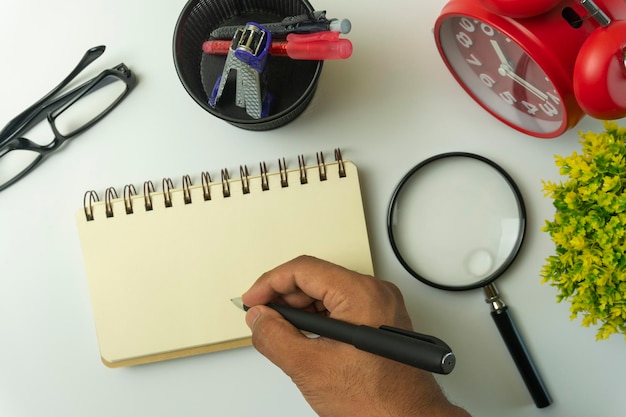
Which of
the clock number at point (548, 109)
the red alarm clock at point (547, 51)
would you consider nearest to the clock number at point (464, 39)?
the red alarm clock at point (547, 51)

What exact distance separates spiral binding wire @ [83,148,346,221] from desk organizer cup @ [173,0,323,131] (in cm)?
8

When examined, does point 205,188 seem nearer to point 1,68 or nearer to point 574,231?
point 1,68

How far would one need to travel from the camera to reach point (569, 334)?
0.87 meters

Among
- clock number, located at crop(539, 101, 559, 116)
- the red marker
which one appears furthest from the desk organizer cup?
clock number, located at crop(539, 101, 559, 116)

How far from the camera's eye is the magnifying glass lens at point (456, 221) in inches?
33.9

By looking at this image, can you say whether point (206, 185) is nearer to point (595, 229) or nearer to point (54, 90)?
point (54, 90)

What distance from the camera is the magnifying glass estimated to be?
86 cm

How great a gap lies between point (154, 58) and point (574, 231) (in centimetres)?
65

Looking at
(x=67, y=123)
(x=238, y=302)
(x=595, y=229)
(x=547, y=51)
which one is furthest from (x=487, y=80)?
(x=67, y=123)

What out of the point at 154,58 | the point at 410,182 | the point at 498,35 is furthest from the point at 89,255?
the point at 498,35

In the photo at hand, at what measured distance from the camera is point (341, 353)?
678 mm

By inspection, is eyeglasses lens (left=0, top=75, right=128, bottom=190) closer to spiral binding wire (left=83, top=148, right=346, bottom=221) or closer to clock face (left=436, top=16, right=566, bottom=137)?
spiral binding wire (left=83, top=148, right=346, bottom=221)

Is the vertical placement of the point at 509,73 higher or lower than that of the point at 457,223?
higher

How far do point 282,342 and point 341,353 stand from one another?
0.07 metres
